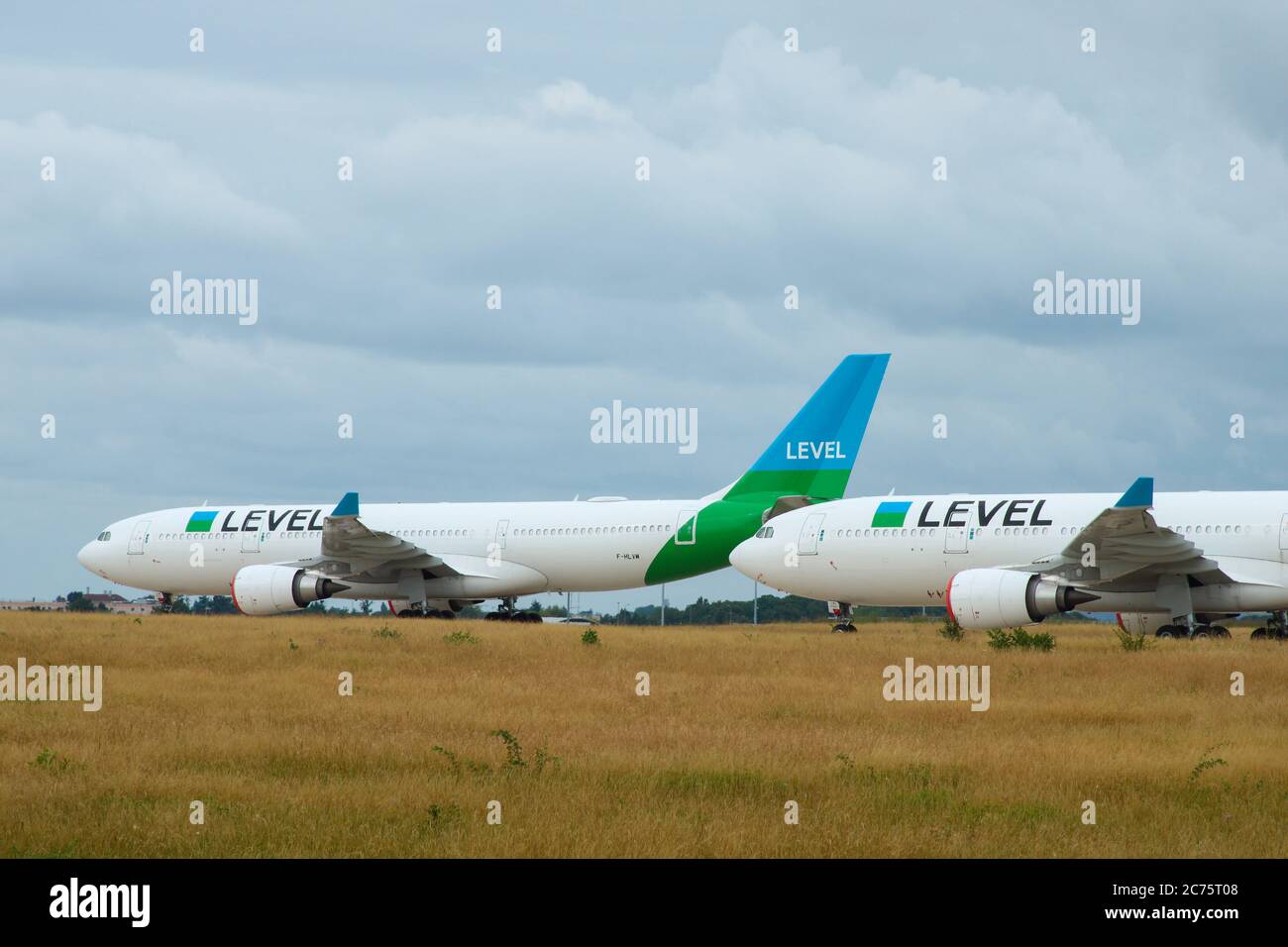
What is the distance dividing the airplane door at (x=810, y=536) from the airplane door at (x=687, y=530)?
4.43 m

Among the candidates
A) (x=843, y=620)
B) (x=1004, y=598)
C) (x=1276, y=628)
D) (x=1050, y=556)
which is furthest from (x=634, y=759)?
(x=843, y=620)

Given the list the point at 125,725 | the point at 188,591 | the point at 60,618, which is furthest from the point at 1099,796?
the point at 188,591

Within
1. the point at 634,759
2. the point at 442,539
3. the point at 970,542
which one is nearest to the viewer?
the point at 634,759

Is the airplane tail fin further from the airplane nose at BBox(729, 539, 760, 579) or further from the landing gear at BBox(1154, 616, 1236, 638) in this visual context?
the landing gear at BBox(1154, 616, 1236, 638)

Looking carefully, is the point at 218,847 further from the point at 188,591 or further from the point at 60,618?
the point at 188,591

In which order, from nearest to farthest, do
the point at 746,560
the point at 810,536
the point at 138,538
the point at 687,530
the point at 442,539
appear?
the point at 810,536 < the point at 746,560 < the point at 687,530 < the point at 442,539 < the point at 138,538

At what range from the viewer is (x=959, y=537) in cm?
3362

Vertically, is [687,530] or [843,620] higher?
[687,530]

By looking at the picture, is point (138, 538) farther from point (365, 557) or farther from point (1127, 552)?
point (1127, 552)

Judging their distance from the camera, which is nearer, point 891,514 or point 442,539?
point 891,514

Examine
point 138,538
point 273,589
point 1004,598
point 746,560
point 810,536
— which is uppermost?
point 138,538

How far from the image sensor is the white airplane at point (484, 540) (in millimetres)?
39656

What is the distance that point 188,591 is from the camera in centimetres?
4775

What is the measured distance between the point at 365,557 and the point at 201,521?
26.0 ft
